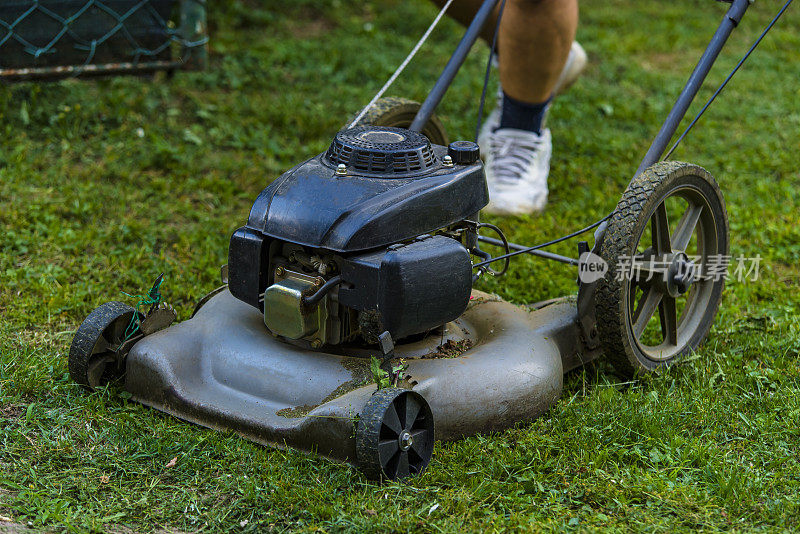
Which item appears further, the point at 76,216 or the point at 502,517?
the point at 76,216

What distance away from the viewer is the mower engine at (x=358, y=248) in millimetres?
2049

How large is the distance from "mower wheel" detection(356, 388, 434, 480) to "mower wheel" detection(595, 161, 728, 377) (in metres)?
0.57

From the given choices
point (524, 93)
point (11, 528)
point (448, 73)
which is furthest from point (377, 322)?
point (524, 93)

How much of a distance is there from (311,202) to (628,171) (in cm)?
219

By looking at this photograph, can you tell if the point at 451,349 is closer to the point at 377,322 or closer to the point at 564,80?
the point at 377,322

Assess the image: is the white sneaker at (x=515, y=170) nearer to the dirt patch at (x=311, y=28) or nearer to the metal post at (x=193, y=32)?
the metal post at (x=193, y=32)

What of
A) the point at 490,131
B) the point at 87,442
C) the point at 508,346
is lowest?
the point at 87,442

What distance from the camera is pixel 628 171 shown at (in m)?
3.98

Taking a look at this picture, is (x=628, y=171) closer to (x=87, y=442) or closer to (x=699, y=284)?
(x=699, y=284)

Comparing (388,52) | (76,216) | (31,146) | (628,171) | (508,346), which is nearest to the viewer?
(508,346)

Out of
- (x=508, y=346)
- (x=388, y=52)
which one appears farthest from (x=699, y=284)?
(x=388, y=52)

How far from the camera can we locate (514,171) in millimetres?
3527

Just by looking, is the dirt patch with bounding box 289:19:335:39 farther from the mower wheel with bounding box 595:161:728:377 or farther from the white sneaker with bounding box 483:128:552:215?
the mower wheel with bounding box 595:161:728:377

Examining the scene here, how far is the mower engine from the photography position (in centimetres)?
205
